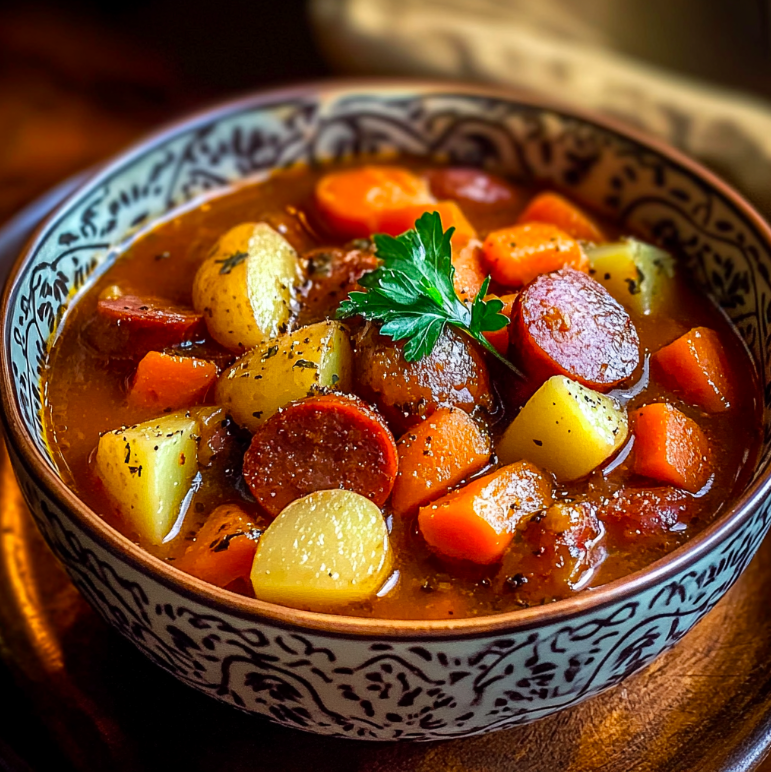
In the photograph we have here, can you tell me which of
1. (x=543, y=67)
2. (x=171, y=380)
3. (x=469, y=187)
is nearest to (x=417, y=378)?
(x=171, y=380)

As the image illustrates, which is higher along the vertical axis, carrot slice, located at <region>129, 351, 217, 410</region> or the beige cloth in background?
the beige cloth in background

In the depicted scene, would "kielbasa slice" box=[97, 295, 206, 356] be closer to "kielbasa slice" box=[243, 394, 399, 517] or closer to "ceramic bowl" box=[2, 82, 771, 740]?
"ceramic bowl" box=[2, 82, 771, 740]

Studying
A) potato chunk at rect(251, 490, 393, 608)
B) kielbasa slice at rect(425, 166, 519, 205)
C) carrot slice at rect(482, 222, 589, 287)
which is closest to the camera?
potato chunk at rect(251, 490, 393, 608)

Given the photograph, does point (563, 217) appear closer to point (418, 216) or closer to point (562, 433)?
point (418, 216)

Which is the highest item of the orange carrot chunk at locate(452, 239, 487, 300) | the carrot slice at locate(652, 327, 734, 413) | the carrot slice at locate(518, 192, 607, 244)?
the carrot slice at locate(518, 192, 607, 244)

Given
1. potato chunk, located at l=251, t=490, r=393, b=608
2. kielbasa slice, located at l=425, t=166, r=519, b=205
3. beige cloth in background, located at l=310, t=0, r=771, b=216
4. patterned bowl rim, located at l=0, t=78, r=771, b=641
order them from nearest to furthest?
patterned bowl rim, located at l=0, t=78, r=771, b=641 → potato chunk, located at l=251, t=490, r=393, b=608 → kielbasa slice, located at l=425, t=166, r=519, b=205 → beige cloth in background, located at l=310, t=0, r=771, b=216

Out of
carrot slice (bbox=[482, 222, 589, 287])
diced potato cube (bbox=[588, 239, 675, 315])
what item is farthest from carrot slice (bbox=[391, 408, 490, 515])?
diced potato cube (bbox=[588, 239, 675, 315])

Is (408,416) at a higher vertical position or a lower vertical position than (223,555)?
higher

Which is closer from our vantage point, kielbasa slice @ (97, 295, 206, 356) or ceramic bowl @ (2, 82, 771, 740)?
ceramic bowl @ (2, 82, 771, 740)
